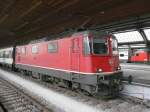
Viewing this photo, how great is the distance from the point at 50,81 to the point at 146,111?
897 centimetres

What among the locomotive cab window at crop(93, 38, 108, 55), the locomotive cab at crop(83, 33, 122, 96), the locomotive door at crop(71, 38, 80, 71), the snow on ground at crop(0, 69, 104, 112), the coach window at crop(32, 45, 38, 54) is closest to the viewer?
the snow on ground at crop(0, 69, 104, 112)

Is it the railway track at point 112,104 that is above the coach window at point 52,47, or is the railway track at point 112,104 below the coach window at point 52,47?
below

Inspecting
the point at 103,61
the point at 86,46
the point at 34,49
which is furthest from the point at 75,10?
the point at 103,61

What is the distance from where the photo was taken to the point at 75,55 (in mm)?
12586

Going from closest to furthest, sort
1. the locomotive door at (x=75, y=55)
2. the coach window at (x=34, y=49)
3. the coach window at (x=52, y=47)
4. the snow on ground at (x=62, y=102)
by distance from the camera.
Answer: the snow on ground at (x=62, y=102) < the locomotive door at (x=75, y=55) < the coach window at (x=52, y=47) < the coach window at (x=34, y=49)

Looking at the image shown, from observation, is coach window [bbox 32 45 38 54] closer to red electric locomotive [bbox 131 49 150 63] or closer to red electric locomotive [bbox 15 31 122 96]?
red electric locomotive [bbox 15 31 122 96]

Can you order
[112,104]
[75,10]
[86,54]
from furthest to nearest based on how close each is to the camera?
[75,10], [86,54], [112,104]

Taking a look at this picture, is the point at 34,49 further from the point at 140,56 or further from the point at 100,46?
the point at 140,56

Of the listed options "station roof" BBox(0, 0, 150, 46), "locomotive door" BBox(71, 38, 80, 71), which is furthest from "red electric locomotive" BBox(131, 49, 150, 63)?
"locomotive door" BBox(71, 38, 80, 71)

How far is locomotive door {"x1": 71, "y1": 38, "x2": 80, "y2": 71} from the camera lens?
12.4 m

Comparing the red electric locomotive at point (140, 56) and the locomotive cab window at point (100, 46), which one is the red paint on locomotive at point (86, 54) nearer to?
the locomotive cab window at point (100, 46)

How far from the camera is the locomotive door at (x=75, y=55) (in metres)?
12.4

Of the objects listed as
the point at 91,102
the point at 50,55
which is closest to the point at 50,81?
the point at 50,55

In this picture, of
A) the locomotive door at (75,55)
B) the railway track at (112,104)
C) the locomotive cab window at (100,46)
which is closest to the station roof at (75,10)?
the locomotive door at (75,55)
